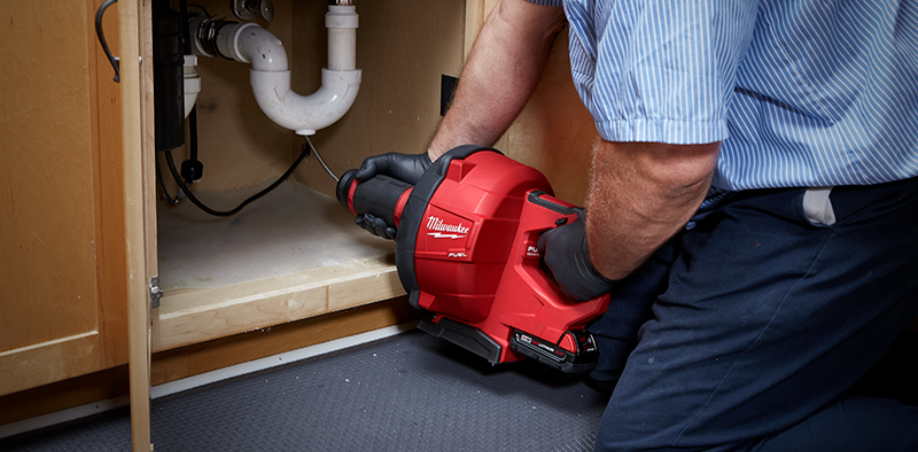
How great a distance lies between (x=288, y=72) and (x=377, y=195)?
39cm

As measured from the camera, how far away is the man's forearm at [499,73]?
1.16 m

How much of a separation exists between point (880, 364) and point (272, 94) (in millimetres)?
1194

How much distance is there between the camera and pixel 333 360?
1.21 metres

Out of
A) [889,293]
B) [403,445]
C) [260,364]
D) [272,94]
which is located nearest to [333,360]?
[260,364]

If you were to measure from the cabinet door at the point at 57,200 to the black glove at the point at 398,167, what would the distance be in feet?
1.42

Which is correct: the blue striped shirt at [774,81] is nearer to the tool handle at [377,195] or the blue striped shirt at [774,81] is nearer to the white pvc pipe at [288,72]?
the tool handle at [377,195]

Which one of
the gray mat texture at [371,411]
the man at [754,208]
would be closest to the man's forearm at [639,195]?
the man at [754,208]

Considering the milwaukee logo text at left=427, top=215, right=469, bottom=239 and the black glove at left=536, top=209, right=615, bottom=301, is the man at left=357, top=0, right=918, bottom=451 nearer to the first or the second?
the black glove at left=536, top=209, right=615, bottom=301

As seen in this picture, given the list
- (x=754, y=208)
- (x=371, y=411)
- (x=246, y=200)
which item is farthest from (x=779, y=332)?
(x=246, y=200)

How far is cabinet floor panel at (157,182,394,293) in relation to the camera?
1.18 m

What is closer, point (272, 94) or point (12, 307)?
point (12, 307)

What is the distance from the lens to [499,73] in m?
1.21

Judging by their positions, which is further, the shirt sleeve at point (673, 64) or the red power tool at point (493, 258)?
the red power tool at point (493, 258)

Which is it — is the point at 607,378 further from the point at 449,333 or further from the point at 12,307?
the point at 12,307
